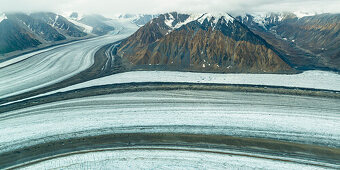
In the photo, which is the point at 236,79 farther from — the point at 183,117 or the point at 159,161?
the point at 159,161

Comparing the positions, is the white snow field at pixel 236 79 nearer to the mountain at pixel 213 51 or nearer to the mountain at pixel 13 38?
the mountain at pixel 213 51

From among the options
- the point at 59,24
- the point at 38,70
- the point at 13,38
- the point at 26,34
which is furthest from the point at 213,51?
the point at 59,24

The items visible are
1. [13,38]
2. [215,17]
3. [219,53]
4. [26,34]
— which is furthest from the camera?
[26,34]

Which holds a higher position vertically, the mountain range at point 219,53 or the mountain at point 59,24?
the mountain at point 59,24

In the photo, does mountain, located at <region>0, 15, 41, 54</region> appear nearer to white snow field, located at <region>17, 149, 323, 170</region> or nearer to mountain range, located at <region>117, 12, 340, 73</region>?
mountain range, located at <region>117, 12, 340, 73</region>

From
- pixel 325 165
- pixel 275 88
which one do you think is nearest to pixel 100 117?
pixel 325 165

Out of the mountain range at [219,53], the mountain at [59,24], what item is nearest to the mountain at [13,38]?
the mountain at [59,24]

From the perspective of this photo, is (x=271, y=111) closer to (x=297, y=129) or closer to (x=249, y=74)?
(x=297, y=129)
